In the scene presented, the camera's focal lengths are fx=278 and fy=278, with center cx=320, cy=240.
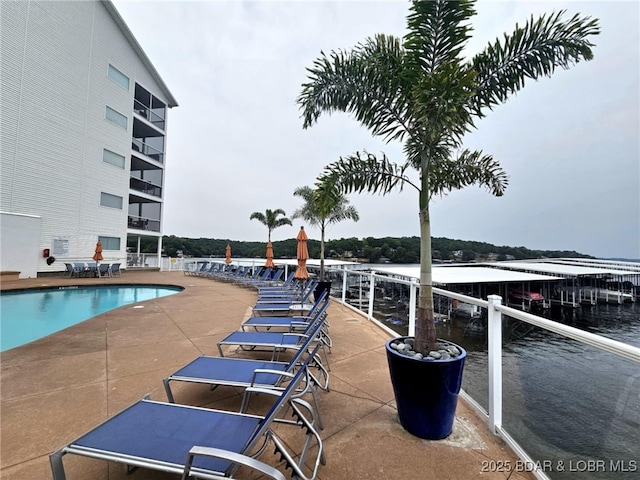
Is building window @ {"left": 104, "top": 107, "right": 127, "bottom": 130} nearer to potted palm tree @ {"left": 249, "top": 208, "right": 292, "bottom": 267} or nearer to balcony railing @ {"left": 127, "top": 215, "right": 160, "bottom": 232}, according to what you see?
balcony railing @ {"left": 127, "top": 215, "right": 160, "bottom": 232}

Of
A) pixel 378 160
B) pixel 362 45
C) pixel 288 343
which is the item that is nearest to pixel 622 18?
pixel 362 45

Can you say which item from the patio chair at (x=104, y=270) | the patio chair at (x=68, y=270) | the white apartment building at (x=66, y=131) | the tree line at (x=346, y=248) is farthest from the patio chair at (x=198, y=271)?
the tree line at (x=346, y=248)

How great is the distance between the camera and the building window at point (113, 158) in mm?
18003

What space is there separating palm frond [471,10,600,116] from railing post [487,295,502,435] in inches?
89.7

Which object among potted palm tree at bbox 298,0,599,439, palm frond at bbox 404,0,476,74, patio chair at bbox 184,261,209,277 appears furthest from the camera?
patio chair at bbox 184,261,209,277

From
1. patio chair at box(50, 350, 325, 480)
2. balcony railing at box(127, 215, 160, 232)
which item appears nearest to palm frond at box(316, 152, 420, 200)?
patio chair at box(50, 350, 325, 480)

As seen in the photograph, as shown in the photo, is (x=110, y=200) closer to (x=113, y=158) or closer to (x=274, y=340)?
(x=113, y=158)

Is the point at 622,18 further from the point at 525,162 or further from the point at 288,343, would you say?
the point at 525,162

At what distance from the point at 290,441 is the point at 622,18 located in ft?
27.3

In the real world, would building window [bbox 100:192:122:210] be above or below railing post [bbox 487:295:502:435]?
above

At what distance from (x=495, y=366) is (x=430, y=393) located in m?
0.68

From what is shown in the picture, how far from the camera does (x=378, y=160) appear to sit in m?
3.33

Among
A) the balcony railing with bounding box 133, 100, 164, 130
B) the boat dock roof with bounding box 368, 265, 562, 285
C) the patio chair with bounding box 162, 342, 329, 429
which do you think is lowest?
the boat dock roof with bounding box 368, 265, 562, 285

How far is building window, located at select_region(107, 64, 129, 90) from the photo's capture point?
61.3ft
